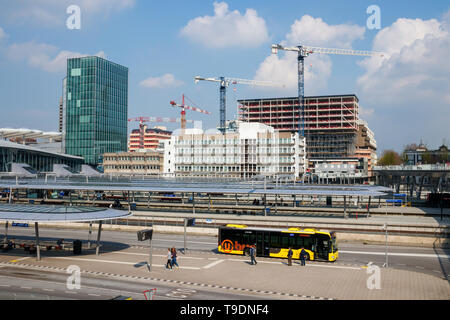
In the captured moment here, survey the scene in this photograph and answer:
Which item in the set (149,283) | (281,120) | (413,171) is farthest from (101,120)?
(149,283)

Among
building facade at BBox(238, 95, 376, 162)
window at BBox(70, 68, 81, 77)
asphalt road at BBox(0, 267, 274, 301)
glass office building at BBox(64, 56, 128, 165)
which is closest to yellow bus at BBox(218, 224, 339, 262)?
asphalt road at BBox(0, 267, 274, 301)

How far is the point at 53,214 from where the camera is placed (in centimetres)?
2872

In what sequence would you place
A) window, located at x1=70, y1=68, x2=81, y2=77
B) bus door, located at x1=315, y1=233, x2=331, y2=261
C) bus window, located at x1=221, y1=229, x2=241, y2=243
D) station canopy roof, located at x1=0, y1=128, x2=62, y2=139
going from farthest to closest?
window, located at x1=70, y1=68, x2=81, y2=77 < station canopy roof, located at x1=0, y1=128, x2=62, y2=139 < bus window, located at x1=221, y1=229, x2=241, y2=243 < bus door, located at x1=315, y1=233, x2=331, y2=261

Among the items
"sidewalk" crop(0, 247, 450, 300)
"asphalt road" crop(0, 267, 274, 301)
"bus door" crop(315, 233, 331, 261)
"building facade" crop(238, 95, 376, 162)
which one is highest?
"building facade" crop(238, 95, 376, 162)

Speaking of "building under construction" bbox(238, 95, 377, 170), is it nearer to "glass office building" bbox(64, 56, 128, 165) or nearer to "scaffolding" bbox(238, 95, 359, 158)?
"scaffolding" bbox(238, 95, 359, 158)

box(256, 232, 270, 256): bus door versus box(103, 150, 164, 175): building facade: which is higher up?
box(103, 150, 164, 175): building facade

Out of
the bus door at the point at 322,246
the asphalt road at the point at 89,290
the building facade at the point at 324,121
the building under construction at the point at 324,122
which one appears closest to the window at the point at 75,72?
the building under construction at the point at 324,122

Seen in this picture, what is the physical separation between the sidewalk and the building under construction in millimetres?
156544

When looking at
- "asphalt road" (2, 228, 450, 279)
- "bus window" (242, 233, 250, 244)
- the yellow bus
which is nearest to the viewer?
"asphalt road" (2, 228, 450, 279)

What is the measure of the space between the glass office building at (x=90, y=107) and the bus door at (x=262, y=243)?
126 meters

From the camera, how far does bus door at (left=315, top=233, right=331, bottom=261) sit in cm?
2977

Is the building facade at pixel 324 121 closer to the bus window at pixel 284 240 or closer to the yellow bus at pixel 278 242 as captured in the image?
the yellow bus at pixel 278 242
